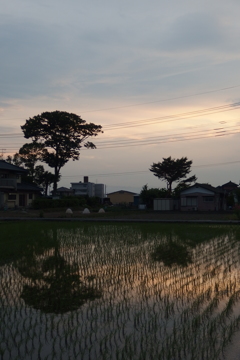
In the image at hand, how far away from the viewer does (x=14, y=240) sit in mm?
17375

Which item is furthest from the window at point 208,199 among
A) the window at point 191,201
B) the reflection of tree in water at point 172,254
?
the reflection of tree in water at point 172,254

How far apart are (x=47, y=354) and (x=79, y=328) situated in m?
0.93

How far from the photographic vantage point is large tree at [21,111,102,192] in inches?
1970

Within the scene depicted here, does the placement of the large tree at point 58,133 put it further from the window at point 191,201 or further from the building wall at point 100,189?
the building wall at point 100,189

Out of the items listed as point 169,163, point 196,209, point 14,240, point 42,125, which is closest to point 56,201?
point 42,125

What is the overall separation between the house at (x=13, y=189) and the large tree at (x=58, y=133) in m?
3.95

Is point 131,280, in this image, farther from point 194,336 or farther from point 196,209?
point 196,209

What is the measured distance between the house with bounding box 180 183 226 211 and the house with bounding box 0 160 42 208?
18216 mm

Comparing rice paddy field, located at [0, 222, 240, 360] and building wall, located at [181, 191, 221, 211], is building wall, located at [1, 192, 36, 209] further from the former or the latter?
rice paddy field, located at [0, 222, 240, 360]

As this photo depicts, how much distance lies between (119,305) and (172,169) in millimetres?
54886

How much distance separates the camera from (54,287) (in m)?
8.27

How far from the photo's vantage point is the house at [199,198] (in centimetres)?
5112

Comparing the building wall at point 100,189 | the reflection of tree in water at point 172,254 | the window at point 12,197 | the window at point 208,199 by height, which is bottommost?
the reflection of tree in water at point 172,254

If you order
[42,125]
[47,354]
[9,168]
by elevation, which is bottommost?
[47,354]
